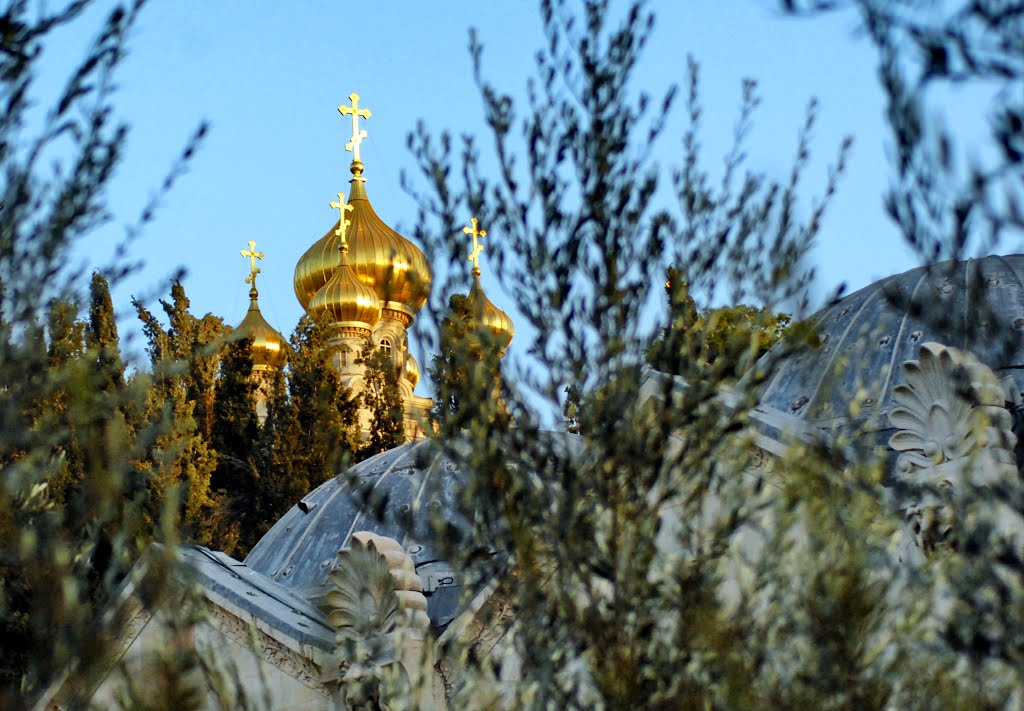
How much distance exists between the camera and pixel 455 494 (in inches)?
332

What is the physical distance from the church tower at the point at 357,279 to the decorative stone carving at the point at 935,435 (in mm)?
34307

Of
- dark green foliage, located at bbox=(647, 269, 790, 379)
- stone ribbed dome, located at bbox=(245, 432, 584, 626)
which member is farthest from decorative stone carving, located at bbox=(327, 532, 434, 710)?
dark green foliage, located at bbox=(647, 269, 790, 379)

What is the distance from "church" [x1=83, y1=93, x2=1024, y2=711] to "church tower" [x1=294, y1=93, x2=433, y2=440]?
2711 cm

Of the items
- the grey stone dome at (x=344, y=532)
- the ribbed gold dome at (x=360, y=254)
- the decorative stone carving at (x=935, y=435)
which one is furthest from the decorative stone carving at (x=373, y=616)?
the ribbed gold dome at (x=360, y=254)

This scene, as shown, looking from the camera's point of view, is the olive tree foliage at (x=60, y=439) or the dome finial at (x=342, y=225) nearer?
the olive tree foliage at (x=60, y=439)

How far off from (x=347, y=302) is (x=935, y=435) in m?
37.3

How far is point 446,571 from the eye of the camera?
16484 millimetres

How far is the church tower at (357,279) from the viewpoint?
47625 mm

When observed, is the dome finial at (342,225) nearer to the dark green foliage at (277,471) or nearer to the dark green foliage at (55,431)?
the dark green foliage at (277,471)

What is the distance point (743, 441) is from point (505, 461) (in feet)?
4.11

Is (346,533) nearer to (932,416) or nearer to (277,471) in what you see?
(932,416)

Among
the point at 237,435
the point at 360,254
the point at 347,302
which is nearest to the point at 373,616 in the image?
the point at 237,435

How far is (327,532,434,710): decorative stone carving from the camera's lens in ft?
41.2

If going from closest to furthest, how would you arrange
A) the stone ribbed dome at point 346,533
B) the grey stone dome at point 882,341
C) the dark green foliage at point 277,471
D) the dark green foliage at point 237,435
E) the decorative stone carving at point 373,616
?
the decorative stone carving at point 373,616 → the grey stone dome at point 882,341 → the stone ribbed dome at point 346,533 → the dark green foliage at point 277,471 → the dark green foliage at point 237,435
